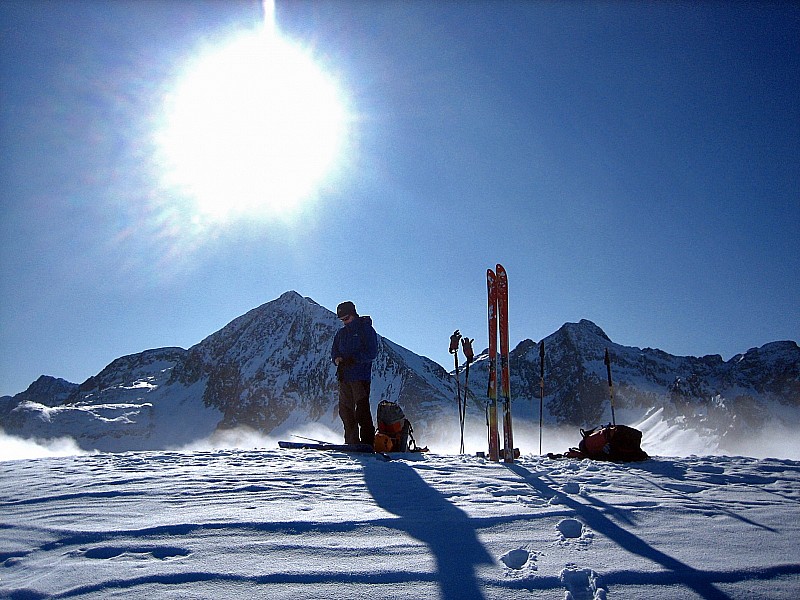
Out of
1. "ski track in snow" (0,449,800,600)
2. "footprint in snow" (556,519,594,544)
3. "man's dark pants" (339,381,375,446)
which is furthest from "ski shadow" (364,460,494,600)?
"man's dark pants" (339,381,375,446)

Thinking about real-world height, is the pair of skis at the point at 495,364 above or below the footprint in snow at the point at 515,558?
above

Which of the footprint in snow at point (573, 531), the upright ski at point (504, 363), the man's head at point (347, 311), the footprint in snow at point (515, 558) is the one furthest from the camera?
the man's head at point (347, 311)

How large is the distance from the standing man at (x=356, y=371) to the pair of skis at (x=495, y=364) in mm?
2288

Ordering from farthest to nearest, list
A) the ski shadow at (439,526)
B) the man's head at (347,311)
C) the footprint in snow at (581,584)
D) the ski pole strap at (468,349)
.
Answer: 1. the ski pole strap at (468,349)
2. the man's head at (347,311)
3. the ski shadow at (439,526)
4. the footprint in snow at (581,584)

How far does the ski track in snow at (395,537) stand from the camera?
2189 mm

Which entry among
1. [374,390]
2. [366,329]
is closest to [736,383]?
[374,390]

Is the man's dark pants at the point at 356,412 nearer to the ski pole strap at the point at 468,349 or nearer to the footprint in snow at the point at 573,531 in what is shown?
the ski pole strap at the point at 468,349

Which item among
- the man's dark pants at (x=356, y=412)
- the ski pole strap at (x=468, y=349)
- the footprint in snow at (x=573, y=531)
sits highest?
the ski pole strap at (x=468, y=349)

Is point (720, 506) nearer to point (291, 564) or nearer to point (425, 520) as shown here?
point (425, 520)

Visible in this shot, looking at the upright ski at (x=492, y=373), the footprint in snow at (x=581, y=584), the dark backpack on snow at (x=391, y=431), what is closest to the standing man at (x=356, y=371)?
the dark backpack on snow at (x=391, y=431)

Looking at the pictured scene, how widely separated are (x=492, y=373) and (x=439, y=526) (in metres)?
5.73

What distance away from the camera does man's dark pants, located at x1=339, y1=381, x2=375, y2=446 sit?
9.21m

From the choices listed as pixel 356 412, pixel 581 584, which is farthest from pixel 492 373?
pixel 581 584

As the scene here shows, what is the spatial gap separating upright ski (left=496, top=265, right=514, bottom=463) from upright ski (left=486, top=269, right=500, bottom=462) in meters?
0.10
